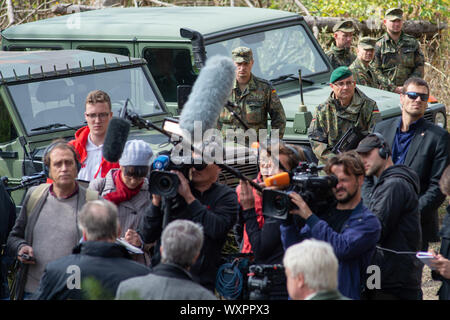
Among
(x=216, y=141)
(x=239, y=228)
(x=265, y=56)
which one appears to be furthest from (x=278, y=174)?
(x=265, y=56)

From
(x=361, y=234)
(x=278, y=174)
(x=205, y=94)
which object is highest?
(x=205, y=94)

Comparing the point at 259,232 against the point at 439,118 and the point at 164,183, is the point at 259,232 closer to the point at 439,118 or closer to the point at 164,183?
the point at 164,183

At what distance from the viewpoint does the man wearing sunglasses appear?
6305 mm

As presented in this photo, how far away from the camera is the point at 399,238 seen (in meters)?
5.05

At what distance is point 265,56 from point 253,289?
466 centimetres

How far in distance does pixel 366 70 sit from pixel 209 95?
544 cm

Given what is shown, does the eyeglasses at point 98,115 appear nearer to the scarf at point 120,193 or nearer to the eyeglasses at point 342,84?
the scarf at point 120,193

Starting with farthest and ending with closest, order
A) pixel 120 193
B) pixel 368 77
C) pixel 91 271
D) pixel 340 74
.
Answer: pixel 368 77 < pixel 340 74 < pixel 120 193 < pixel 91 271

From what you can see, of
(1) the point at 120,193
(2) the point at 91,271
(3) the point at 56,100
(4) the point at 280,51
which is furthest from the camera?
(4) the point at 280,51

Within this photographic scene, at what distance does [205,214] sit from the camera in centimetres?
475

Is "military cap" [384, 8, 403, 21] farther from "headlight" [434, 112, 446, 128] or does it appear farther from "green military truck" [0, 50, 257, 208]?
"green military truck" [0, 50, 257, 208]

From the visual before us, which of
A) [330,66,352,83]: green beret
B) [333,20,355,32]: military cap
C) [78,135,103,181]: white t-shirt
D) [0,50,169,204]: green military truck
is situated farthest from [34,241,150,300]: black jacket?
[333,20,355,32]: military cap

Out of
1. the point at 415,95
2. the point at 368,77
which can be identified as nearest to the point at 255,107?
the point at 415,95

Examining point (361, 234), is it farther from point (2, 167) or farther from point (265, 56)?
point (265, 56)
